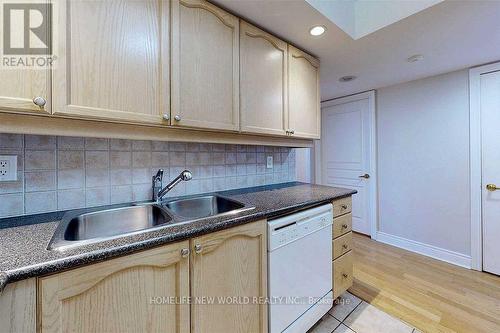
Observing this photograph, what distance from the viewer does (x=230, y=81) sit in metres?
1.39

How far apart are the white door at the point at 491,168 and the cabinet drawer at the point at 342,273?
5.14ft

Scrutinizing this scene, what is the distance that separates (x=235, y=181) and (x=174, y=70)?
976 millimetres

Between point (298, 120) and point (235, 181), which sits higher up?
point (298, 120)

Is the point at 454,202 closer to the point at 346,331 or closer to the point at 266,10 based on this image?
the point at 346,331

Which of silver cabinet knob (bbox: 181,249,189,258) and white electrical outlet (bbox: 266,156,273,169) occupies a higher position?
white electrical outlet (bbox: 266,156,273,169)

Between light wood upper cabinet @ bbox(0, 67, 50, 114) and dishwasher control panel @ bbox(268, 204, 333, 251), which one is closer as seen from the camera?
light wood upper cabinet @ bbox(0, 67, 50, 114)

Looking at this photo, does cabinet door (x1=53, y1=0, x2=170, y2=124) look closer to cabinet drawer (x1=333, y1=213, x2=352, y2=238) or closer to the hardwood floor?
cabinet drawer (x1=333, y1=213, x2=352, y2=238)

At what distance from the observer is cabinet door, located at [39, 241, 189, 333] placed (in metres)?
0.65

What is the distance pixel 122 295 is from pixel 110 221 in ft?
1.74

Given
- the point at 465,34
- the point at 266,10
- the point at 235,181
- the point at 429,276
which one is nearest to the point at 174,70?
the point at 266,10

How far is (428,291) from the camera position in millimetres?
1868

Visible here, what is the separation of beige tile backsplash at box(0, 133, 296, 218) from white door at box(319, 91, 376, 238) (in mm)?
2202

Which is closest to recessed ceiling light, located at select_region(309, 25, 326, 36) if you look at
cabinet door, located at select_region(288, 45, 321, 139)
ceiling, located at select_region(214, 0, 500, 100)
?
ceiling, located at select_region(214, 0, 500, 100)

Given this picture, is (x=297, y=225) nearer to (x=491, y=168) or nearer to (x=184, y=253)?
(x=184, y=253)
